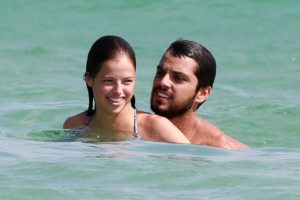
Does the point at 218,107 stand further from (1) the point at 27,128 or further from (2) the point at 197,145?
(2) the point at 197,145

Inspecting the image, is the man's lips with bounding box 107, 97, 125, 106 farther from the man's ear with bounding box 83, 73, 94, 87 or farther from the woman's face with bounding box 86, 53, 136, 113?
the man's ear with bounding box 83, 73, 94, 87

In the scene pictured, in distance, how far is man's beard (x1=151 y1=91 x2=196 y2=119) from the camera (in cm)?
835

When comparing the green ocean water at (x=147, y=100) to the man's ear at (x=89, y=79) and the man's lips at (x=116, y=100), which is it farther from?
the man's ear at (x=89, y=79)

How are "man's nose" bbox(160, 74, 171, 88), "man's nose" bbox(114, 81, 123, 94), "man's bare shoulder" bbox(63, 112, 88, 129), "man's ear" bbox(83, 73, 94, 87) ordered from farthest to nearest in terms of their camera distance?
"man's bare shoulder" bbox(63, 112, 88, 129)
"man's nose" bbox(160, 74, 171, 88)
"man's ear" bbox(83, 73, 94, 87)
"man's nose" bbox(114, 81, 123, 94)

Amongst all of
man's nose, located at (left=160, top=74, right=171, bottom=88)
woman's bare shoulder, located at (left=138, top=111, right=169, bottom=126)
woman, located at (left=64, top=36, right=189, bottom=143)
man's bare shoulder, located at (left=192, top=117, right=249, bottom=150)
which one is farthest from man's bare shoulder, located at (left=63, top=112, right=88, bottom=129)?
man's bare shoulder, located at (left=192, top=117, right=249, bottom=150)

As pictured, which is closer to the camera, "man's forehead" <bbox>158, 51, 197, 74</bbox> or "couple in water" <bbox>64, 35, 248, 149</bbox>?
"couple in water" <bbox>64, 35, 248, 149</bbox>

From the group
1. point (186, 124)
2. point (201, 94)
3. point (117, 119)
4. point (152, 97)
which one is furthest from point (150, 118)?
point (201, 94)

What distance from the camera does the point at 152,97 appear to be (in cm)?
836

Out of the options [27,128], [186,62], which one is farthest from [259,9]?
[186,62]

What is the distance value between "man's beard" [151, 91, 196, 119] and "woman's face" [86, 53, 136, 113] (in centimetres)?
43

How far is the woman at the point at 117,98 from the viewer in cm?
785

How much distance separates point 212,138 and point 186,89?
17.8 inches

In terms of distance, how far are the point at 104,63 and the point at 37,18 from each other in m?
9.56

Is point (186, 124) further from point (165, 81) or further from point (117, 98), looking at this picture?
point (117, 98)
